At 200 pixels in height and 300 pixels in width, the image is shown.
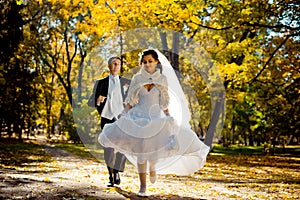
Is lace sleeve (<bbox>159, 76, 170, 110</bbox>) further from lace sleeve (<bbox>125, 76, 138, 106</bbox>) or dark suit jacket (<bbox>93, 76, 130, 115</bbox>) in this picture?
dark suit jacket (<bbox>93, 76, 130, 115</bbox>)

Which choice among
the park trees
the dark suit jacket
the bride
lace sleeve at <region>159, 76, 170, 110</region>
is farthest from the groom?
lace sleeve at <region>159, 76, 170, 110</region>

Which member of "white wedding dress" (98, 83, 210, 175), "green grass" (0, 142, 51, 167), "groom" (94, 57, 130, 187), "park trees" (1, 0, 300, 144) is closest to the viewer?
"white wedding dress" (98, 83, 210, 175)

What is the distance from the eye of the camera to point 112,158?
7.33 meters

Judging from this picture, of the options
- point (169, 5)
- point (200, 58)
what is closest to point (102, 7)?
point (169, 5)

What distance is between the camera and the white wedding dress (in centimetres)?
604

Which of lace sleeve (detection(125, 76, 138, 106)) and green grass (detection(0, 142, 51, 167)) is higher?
lace sleeve (detection(125, 76, 138, 106))

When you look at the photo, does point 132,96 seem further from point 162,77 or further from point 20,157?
point 20,157

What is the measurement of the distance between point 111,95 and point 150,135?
1415 millimetres

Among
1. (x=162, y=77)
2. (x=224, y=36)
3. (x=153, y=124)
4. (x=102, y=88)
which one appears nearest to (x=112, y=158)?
(x=102, y=88)

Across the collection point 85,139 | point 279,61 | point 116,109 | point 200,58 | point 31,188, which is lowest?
point 31,188

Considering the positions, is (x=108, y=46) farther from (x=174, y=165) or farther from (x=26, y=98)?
(x=26, y=98)

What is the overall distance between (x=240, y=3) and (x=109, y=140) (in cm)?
947

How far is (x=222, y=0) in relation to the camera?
539 inches

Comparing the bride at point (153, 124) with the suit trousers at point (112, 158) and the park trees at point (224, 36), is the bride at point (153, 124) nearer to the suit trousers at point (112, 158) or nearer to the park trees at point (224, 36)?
the suit trousers at point (112, 158)
